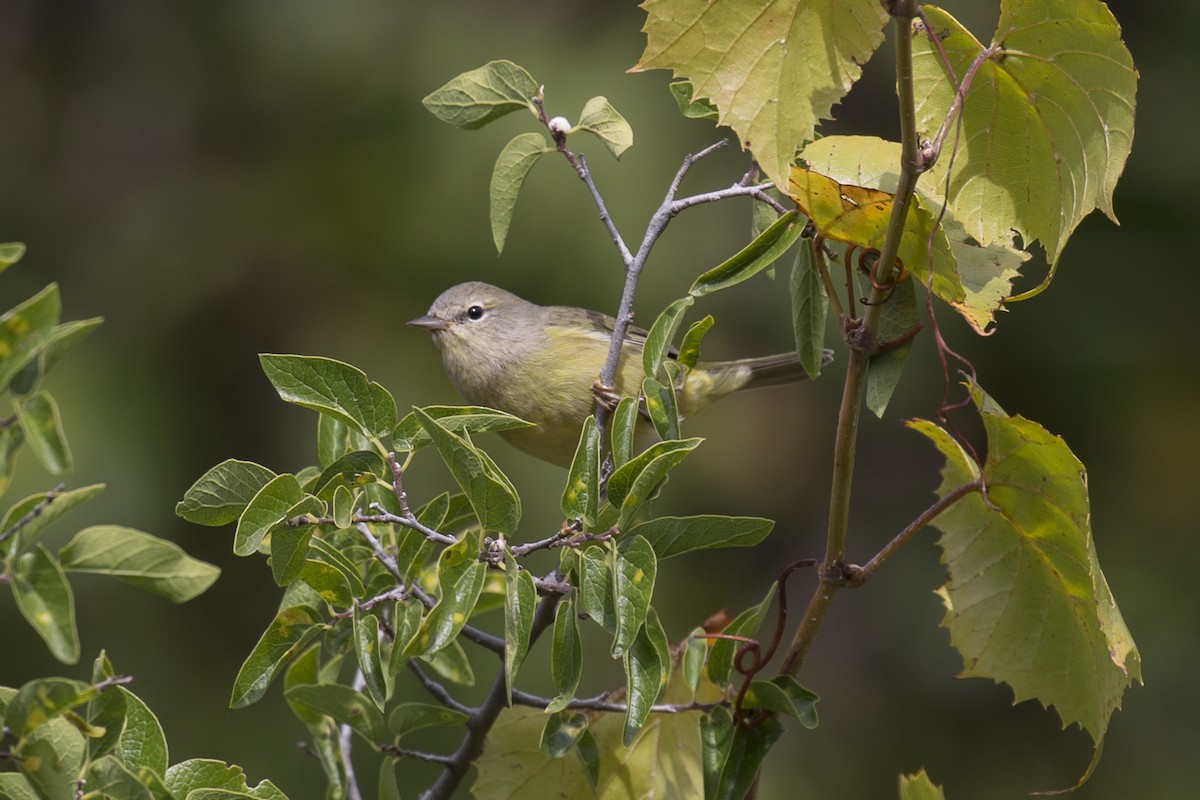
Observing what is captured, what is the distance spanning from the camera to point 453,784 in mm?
2109

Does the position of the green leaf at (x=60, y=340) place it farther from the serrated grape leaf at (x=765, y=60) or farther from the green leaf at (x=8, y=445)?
the serrated grape leaf at (x=765, y=60)

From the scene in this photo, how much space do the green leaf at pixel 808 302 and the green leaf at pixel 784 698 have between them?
47 cm

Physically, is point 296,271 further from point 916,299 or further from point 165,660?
point 916,299

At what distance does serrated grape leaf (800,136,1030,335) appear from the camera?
180 cm

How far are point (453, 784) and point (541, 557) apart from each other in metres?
3.31

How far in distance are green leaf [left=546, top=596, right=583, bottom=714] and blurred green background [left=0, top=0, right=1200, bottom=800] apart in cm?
Result: 341

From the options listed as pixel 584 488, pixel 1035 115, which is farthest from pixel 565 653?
pixel 1035 115

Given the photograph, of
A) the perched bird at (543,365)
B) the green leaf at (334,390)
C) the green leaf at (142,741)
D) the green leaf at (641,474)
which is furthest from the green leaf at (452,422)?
the perched bird at (543,365)

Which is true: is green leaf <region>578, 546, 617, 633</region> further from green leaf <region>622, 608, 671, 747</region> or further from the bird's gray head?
the bird's gray head

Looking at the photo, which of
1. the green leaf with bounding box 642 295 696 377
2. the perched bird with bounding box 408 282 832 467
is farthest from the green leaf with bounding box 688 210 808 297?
the perched bird with bounding box 408 282 832 467

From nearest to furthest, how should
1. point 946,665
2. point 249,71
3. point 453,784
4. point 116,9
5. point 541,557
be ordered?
point 453,784 → point 541,557 → point 946,665 → point 249,71 → point 116,9

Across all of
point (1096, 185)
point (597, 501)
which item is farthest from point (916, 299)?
point (597, 501)

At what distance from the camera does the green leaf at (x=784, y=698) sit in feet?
6.08

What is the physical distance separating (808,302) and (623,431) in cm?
37
